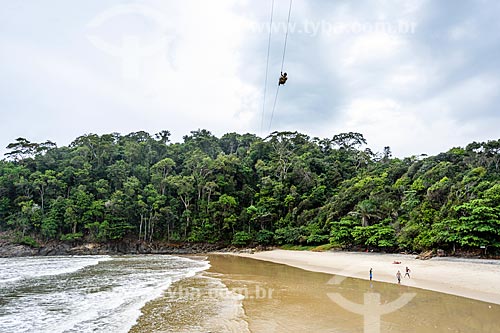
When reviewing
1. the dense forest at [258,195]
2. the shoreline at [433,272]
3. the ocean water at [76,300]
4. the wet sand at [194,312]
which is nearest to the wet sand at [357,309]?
the wet sand at [194,312]

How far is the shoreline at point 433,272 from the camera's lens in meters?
13.7

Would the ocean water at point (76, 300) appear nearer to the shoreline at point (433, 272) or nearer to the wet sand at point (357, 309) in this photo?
the wet sand at point (357, 309)

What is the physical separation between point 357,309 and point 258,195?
39543 mm

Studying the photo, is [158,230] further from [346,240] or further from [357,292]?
[357,292]

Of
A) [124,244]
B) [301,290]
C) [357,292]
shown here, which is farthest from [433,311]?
[124,244]

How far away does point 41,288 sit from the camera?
54.4 feet

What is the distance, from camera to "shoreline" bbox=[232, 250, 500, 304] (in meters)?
13.7

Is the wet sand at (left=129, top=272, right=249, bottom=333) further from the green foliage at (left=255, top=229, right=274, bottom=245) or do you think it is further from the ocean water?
the green foliage at (left=255, top=229, right=274, bottom=245)

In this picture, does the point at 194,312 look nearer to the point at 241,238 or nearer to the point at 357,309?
the point at 357,309

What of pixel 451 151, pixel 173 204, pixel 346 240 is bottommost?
pixel 346 240

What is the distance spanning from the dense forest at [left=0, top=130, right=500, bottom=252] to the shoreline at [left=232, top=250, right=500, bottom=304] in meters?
3.07

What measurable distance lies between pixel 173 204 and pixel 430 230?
37391 millimetres

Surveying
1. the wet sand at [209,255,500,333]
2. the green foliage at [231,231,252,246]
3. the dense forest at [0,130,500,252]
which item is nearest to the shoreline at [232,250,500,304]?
the wet sand at [209,255,500,333]

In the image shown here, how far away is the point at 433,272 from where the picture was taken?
17.5 meters
